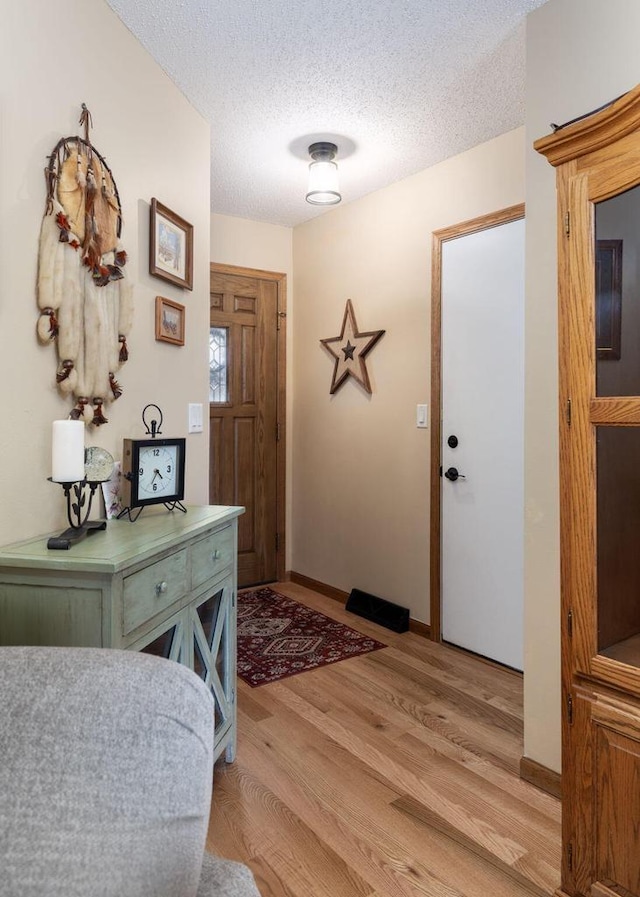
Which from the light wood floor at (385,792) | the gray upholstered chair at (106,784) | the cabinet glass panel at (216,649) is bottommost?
the light wood floor at (385,792)

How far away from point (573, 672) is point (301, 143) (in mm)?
2703

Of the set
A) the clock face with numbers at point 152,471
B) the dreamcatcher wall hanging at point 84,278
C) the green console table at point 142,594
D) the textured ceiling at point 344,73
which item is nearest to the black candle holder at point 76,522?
the green console table at point 142,594

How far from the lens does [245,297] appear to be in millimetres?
4094

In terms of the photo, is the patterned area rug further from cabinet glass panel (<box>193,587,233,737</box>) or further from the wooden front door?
cabinet glass panel (<box>193,587,233,737</box>)

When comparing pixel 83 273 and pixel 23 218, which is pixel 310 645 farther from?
pixel 23 218

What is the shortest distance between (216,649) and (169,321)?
1312 mm

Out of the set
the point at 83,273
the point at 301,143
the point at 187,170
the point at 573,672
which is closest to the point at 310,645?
the point at 573,672

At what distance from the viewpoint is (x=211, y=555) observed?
1.90 metres

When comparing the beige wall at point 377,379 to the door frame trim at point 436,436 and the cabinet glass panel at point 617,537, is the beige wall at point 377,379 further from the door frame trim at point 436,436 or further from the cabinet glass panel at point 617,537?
the cabinet glass panel at point 617,537

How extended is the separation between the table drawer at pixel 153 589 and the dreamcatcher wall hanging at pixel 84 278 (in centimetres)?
57

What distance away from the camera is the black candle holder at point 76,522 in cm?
143

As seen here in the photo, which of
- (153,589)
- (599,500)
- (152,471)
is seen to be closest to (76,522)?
(152,471)

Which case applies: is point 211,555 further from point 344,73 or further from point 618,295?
point 344,73

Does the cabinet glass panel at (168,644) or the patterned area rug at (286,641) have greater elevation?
the cabinet glass panel at (168,644)
